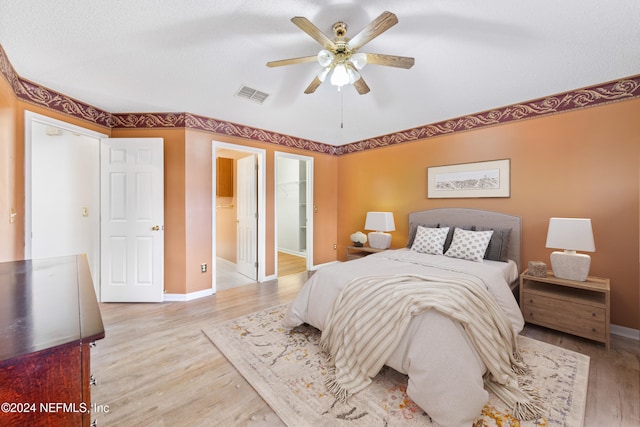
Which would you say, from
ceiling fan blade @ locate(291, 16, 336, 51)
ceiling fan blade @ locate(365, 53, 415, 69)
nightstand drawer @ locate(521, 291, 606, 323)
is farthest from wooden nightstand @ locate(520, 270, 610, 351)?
ceiling fan blade @ locate(291, 16, 336, 51)


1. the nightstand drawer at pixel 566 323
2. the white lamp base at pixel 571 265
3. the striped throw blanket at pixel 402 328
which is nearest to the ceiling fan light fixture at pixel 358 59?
the striped throw blanket at pixel 402 328

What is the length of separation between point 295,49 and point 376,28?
816 mm

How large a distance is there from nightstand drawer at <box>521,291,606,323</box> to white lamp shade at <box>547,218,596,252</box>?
19.1 inches

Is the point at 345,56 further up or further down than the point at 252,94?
further down

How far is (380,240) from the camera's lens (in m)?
4.12

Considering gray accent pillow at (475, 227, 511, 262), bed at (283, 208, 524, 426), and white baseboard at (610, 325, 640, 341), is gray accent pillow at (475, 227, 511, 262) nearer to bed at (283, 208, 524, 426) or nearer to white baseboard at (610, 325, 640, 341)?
bed at (283, 208, 524, 426)

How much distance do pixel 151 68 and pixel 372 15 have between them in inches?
76.7

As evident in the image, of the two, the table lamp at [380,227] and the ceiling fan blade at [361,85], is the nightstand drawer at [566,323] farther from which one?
the ceiling fan blade at [361,85]

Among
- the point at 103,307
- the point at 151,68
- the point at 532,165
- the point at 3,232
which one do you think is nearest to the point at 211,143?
the point at 151,68

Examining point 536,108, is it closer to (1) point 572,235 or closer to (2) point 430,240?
(1) point 572,235

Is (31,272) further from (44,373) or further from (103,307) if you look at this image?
(103,307)

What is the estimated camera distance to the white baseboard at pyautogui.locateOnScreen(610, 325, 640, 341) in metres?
2.44

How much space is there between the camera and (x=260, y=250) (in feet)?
13.8

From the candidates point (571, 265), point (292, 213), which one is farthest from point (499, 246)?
point (292, 213)
